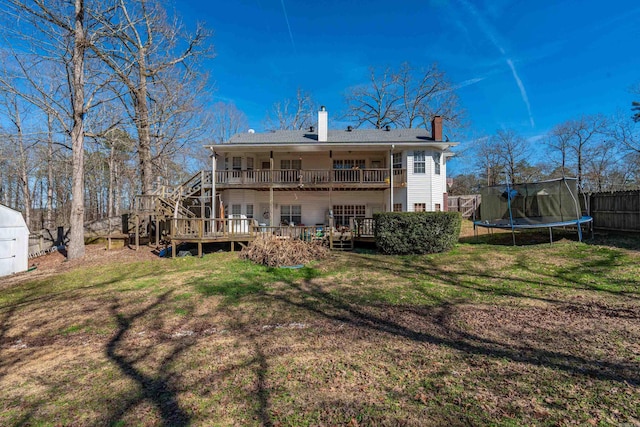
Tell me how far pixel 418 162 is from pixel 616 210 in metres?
9.08

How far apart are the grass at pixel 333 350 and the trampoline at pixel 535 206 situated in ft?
12.0

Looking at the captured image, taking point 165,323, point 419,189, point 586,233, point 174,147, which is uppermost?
point 174,147

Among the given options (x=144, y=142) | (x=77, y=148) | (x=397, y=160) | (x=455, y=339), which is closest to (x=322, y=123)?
(x=397, y=160)

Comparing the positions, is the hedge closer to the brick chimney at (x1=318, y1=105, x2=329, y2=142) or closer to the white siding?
the white siding

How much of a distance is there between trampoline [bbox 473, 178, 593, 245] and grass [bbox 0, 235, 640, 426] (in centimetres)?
365

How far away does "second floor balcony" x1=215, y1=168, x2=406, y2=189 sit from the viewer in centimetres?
1709

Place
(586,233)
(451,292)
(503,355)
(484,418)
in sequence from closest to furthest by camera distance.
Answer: (484,418) < (503,355) < (451,292) < (586,233)

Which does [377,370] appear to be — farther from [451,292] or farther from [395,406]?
[451,292]

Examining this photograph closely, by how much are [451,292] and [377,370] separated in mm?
4148

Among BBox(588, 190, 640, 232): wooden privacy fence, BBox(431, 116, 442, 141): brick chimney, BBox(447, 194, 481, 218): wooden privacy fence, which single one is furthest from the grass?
BBox(447, 194, 481, 218): wooden privacy fence

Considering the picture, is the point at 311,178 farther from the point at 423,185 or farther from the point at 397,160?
the point at 423,185

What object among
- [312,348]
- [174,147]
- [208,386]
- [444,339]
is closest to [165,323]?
[208,386]

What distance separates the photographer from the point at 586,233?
12.9m

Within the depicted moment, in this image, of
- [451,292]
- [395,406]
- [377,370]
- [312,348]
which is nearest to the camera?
[395,406]
